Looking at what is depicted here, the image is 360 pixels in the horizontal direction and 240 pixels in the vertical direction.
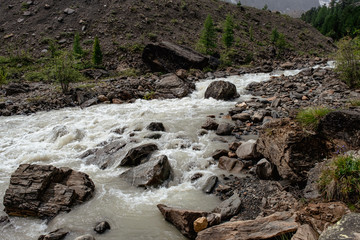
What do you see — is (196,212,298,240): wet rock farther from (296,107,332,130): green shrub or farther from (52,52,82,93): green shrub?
(52,52,82,93): green shrub

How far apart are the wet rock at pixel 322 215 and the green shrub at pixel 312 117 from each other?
322 cm

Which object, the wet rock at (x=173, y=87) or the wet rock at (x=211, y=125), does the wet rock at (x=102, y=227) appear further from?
the wet rock at (x=173, y=87)

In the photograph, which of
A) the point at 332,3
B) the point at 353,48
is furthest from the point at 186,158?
the point at 332,3

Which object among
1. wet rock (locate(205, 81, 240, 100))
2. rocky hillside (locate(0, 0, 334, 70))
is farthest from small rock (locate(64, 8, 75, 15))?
wet rock (locate(205, 81, 240, 100))

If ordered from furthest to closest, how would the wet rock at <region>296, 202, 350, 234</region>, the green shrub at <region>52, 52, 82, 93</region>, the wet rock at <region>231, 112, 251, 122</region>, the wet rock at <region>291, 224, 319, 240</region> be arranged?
the green shrub at <region>52, 52, 82, 93</region>
the wet rock at <region>231, 112, 251, 122</region>
the wet rock at <region>296, 202, 350, 234</region>
the wet rock at <region>291, 224, 319, 240</region>

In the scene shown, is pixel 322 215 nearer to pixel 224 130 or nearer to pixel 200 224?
pixel 200 224

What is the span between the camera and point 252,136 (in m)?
11.7

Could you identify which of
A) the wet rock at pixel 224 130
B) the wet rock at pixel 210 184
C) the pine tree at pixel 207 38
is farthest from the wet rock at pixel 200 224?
the pine tree at pixel 207 38

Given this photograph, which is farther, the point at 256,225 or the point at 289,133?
the point at 289,133

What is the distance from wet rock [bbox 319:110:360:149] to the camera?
6.18 meters

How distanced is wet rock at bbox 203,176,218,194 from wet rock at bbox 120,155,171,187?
4.71 ft

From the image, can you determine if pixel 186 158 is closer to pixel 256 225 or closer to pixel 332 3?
pixel 256 225

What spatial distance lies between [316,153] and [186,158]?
469 centimetres

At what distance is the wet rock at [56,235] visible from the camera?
5.88 meters
